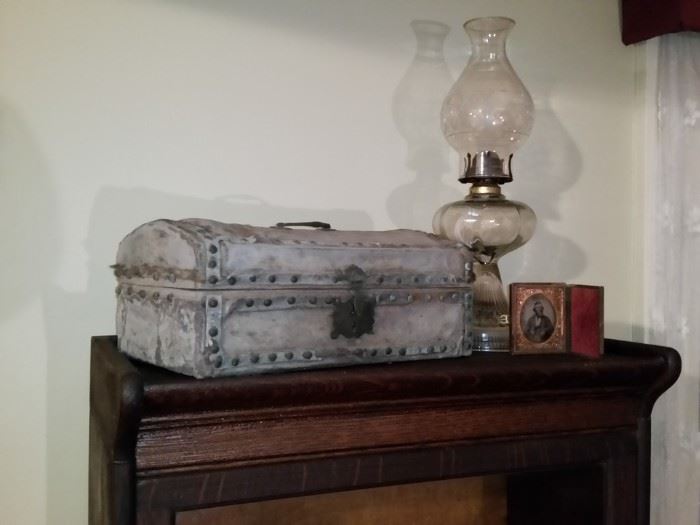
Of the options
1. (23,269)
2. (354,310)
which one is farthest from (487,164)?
(23,269)

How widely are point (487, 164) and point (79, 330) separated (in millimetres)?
667

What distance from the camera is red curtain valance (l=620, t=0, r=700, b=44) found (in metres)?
1.26

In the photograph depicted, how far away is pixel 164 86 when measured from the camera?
107 centimetres

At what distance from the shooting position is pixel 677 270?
137cm

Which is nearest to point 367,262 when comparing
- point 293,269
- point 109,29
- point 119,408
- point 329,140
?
point 293,269

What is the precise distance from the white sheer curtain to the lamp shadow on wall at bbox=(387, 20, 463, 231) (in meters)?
0.46

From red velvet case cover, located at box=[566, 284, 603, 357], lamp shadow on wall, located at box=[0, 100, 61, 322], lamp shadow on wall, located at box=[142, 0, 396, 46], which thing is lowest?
red velvet case cover, located at box=[566, 284, 603, 357]

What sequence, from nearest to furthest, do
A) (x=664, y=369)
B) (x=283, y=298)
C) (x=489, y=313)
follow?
(x=283, y=298)
(x=664, y=369)
(x=489, y=313)

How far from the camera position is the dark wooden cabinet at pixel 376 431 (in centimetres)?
67

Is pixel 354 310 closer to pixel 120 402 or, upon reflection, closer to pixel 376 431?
pixel 376 431

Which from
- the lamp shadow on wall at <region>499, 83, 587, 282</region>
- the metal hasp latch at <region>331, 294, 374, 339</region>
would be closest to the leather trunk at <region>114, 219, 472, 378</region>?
the metal hasp latch at <region>331, 294, 374, 339</region>

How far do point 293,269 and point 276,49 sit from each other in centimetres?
55

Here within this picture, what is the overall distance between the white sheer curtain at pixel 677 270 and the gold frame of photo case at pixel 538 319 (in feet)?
1.84

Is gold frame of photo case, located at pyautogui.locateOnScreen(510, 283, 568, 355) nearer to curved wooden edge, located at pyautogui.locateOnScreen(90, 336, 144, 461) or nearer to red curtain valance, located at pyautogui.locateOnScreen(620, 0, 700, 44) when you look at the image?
curved wooden edge, located at pyautogui.locateOnScreen(90, 336, 144, 461)
